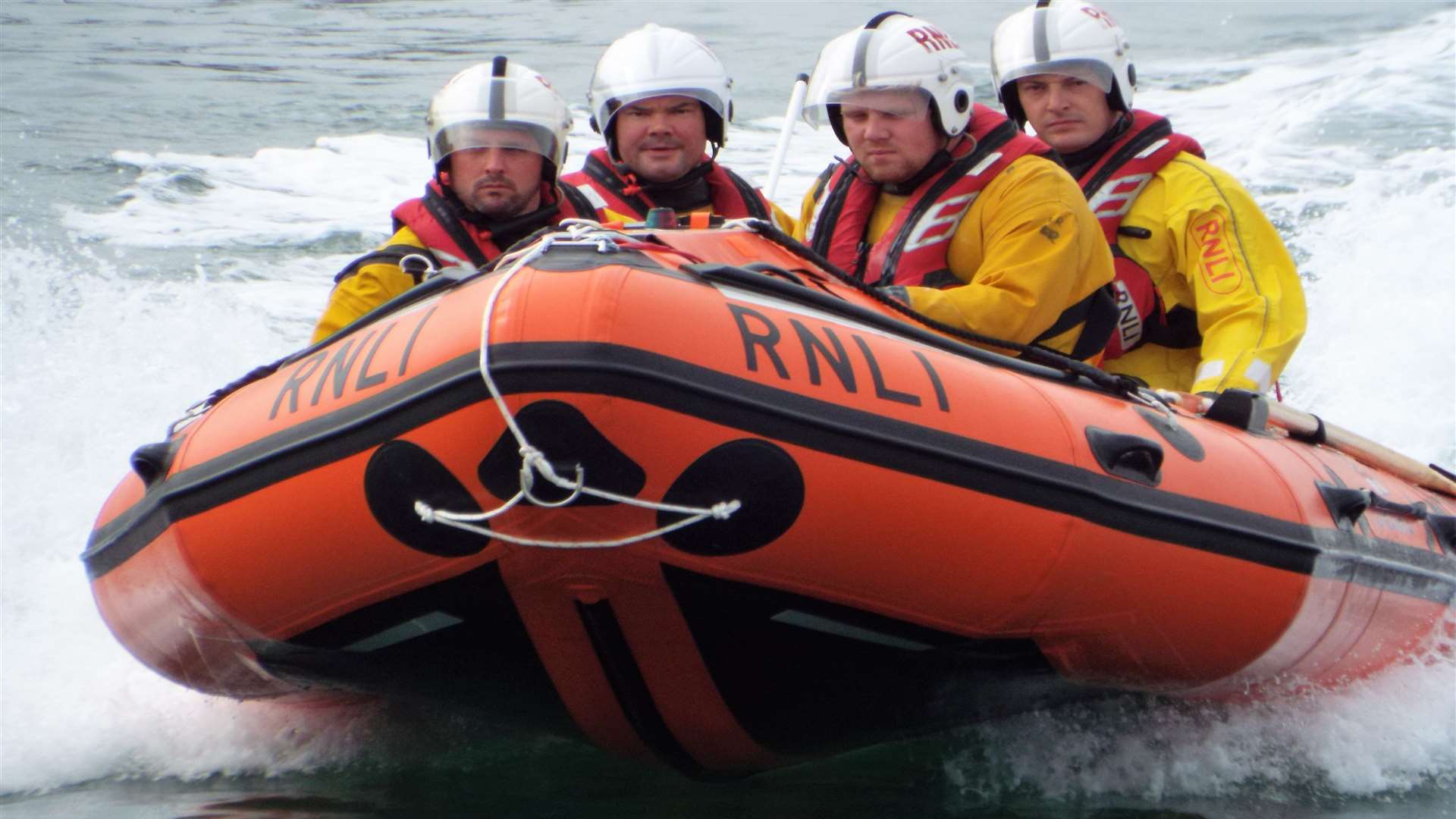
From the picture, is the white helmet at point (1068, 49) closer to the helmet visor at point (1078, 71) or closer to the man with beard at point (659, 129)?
the helmet visor at point (1078, 71)

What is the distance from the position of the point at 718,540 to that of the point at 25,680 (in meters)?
1.86

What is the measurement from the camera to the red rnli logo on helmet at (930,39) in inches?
124

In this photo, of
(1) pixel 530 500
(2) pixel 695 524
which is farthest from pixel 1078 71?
(1) pixel 530 500

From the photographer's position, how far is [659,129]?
11.7 ft

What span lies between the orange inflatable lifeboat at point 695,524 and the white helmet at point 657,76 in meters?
0.89

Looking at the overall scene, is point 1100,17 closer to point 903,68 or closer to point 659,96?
point 903,68

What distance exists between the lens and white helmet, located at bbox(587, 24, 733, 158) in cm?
356

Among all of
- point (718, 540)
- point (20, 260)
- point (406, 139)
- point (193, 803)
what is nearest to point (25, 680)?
point (193, 803)

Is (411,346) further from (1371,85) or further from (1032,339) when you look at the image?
(1371,85)

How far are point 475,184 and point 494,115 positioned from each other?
14cm

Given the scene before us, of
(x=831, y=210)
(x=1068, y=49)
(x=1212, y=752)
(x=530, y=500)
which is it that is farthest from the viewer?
(x=1068, y=49)

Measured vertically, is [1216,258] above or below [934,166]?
below

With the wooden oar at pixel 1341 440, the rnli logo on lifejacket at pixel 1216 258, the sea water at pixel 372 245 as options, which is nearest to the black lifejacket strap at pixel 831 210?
the wooden oar at pixel 1341 440

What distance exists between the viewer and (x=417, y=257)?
3.05 m
